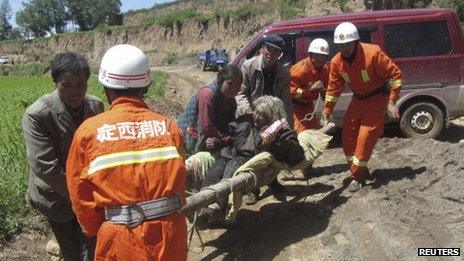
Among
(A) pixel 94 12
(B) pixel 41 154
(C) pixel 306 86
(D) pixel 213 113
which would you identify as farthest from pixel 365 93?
(A) pixel 94 12

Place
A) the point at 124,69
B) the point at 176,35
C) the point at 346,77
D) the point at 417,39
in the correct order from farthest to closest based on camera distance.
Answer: the point at 176,35 < the point at 417,39 < the point at 346,77 < the point at 124,69

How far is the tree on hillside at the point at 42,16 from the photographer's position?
93.6 m

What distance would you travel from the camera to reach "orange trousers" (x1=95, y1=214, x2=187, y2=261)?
246 cm

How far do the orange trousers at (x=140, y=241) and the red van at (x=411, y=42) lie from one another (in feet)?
17.9

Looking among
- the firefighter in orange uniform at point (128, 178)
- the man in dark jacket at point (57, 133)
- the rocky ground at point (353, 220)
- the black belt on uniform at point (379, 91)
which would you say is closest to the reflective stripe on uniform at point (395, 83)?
the black belt on uniform at point (379, 91)

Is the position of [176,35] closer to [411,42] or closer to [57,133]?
[411,42]

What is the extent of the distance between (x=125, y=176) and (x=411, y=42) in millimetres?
6448

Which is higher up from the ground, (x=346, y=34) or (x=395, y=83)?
(x=346, y=34)

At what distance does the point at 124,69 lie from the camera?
2598 mm

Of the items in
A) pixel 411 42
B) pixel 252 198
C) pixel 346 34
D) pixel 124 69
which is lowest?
pixel 252 198

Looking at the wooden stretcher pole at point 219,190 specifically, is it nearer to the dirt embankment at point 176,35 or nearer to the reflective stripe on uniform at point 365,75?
the reflective stripe on uniform at point 365,75

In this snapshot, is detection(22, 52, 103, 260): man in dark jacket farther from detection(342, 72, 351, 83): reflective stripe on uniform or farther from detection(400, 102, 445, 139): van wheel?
detection(400, 102, 445, 139): van wheel

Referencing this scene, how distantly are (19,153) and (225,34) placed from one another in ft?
139

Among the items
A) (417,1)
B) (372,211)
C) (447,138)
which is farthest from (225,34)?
(372,211)
